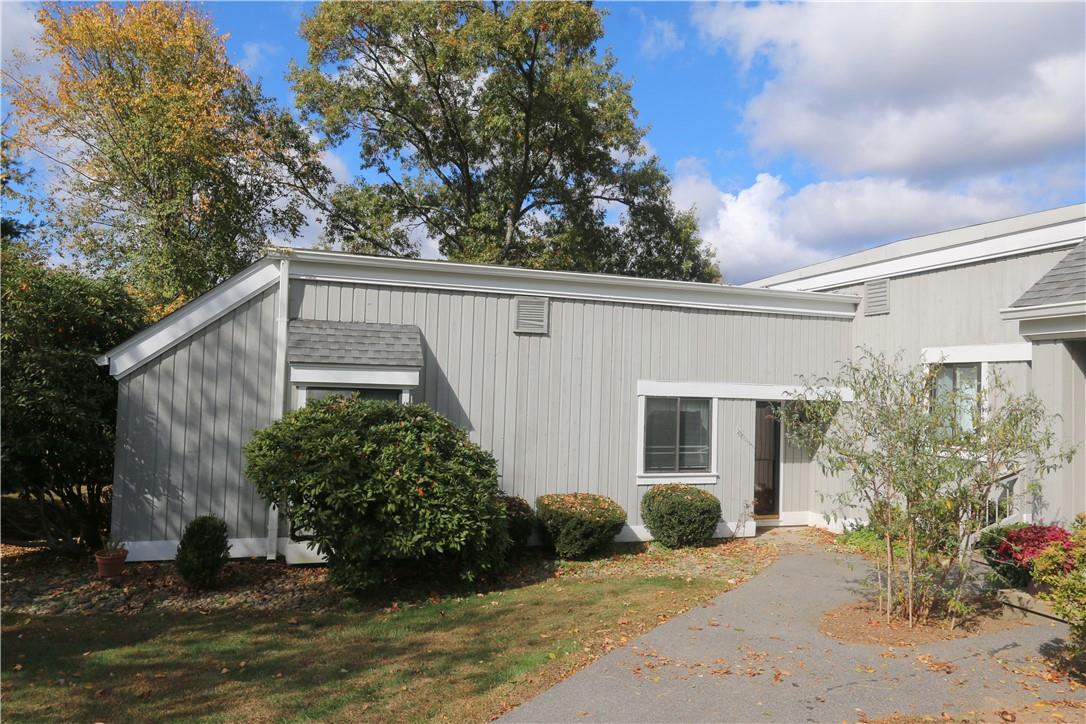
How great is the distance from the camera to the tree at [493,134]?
1956cm

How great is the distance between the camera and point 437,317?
10484 mm

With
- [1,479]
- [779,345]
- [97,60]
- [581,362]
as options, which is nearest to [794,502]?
[779,345]

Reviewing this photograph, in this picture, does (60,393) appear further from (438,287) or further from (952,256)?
(952,256)

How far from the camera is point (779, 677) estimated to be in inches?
225

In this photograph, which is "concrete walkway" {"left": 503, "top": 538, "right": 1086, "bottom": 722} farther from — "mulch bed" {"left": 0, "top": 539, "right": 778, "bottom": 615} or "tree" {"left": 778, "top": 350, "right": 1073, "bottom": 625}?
"mulch bed" {"left": 0, "top": 539, "right": 778, "bottom": 615}

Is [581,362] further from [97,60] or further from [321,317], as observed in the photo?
[97,60]

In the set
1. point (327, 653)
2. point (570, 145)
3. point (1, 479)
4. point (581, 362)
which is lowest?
point (327, 653)

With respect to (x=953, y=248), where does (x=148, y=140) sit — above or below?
above

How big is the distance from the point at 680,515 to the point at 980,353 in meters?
4.85

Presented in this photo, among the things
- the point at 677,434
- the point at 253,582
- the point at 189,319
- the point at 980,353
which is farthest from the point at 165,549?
the point at 980,353

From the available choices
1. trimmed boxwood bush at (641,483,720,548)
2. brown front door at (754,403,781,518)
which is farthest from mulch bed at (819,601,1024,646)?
brown front door at (754,403,781,518)

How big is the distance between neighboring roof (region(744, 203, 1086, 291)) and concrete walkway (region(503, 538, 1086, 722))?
5.25 m

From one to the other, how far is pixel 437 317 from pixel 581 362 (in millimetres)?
2356

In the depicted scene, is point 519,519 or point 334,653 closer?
point 334,653
